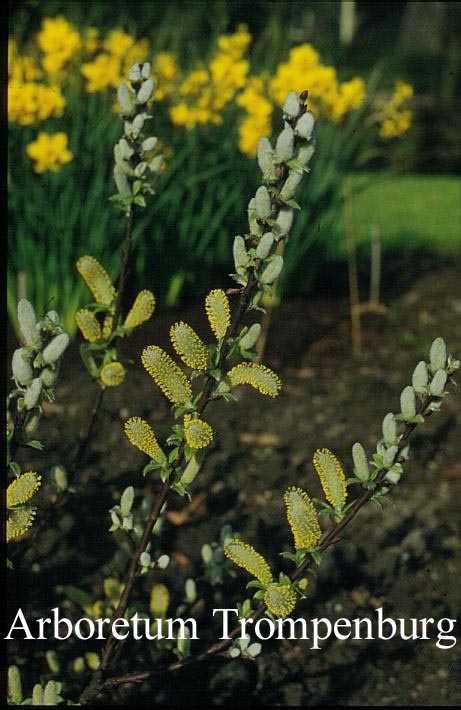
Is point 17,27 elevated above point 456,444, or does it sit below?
above

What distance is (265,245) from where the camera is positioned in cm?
107

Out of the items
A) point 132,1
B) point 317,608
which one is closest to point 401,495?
point 317,608

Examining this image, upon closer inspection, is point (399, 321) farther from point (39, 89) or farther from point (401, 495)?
point (39, 89)

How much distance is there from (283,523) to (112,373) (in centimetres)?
111

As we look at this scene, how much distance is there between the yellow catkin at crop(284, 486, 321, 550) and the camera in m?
1.17

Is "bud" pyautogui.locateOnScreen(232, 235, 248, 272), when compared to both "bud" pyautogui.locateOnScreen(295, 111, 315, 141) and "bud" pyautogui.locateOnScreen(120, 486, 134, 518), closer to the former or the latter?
"bud" pyautogui.locateOnScreen(295, 111, 315, 141)

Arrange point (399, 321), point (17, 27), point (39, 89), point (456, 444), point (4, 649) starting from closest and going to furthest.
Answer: point (4, 649), point (456, 444), point (39, 89), point (399, 321), point (17, 27)

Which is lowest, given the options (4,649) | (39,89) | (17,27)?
(4,649)

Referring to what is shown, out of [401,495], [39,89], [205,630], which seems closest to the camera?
[205,630]

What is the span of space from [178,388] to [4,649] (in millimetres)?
792

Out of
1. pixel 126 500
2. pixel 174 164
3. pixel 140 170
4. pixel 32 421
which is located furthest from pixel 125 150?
pixel 174 164

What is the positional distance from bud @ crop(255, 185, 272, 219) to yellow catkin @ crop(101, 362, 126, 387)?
0.45 metres

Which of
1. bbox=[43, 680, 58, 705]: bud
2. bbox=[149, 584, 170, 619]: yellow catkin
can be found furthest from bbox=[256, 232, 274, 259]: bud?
bbox=[149, 584, 170, 619]: yellow catkin

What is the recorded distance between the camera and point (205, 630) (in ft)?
6.56
